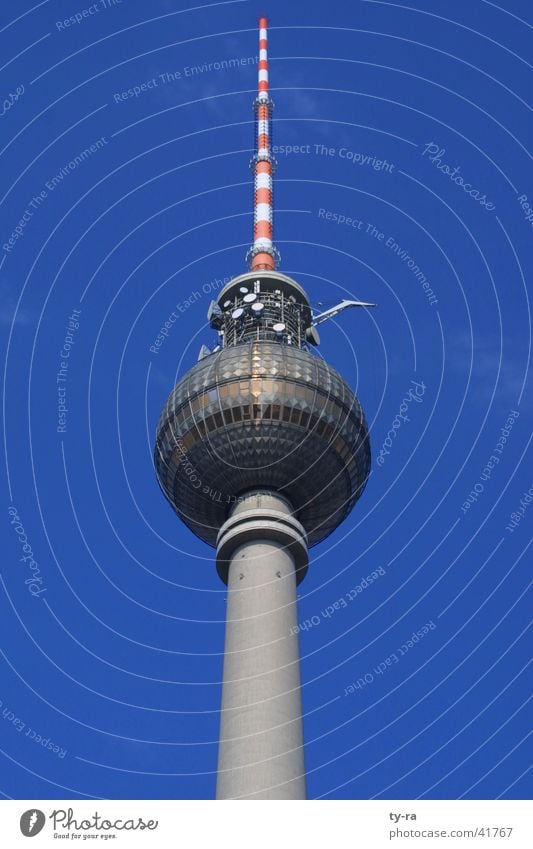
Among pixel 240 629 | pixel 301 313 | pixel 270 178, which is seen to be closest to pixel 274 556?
pixel 240 629
